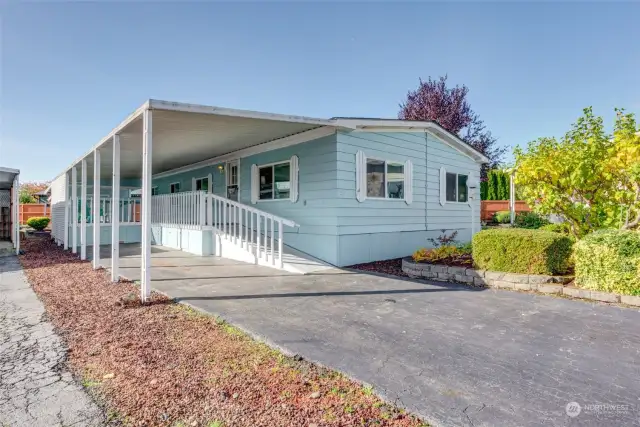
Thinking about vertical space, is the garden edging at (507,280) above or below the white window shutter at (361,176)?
below

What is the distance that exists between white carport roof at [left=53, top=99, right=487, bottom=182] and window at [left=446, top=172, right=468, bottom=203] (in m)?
0.94

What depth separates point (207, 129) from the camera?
6668 mm

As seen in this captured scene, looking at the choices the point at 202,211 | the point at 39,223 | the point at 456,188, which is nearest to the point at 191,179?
the point at 202,211

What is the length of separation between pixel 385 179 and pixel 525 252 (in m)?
3.80

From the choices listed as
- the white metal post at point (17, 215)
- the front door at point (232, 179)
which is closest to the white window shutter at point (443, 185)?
the front door at point (232, 179)

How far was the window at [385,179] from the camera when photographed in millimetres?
8297

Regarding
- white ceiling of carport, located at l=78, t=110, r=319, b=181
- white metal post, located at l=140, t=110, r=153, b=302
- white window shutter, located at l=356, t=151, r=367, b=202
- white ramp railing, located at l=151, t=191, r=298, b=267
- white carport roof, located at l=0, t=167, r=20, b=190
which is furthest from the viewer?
white carport roof, located at l=0, t=167, r=20, b=190

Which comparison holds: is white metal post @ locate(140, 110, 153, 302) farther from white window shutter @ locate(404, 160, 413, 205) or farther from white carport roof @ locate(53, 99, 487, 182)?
white window shutter @ locate(404, 160, 413, 205)

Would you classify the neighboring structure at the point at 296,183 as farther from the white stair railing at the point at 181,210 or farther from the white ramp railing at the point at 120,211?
the white ramp railing at the point at 120,211

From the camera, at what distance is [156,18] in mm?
8336

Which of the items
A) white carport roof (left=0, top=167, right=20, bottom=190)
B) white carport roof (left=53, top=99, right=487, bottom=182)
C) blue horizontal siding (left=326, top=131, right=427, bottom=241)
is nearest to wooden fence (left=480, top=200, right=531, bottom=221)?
white carport roof (left=53, top=99, right=487, bottom=182)

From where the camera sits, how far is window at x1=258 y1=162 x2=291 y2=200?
341 inches

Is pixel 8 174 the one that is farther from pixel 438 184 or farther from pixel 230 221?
pixel 438 184

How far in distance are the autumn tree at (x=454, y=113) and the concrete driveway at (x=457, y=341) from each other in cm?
1904
